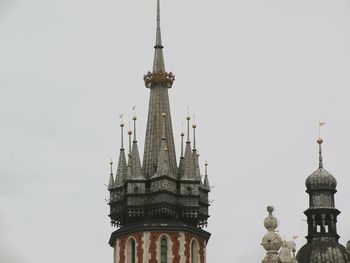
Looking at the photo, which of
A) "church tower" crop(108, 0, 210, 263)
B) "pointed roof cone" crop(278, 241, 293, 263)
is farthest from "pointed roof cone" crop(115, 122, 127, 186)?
"pointed roof cone" crop(278, 241, 293, 263)

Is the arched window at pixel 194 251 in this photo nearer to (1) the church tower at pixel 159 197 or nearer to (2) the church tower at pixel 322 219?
(1) the church tower at pixel 159 197

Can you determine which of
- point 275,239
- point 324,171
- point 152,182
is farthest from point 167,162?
point 275,239

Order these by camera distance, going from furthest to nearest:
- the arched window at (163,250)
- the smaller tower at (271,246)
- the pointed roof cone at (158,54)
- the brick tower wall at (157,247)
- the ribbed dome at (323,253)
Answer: the pointed roof cone at (158,54) → the arched window at (163,250) → the brick tower wall at (157,247) → the ribbed dome at (323,253) → the smaller tower at (271,246)

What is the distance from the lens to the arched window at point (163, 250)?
450ft

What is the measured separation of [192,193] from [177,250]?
17.3 ft

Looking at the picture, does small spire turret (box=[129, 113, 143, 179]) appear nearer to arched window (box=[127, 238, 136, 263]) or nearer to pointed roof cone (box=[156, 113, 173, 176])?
pointed roof cone (box=[156, 113, 173, 176])

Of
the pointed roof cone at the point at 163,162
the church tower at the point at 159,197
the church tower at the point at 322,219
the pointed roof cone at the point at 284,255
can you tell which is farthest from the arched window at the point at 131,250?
the pointed roof cone at the point at 284,255

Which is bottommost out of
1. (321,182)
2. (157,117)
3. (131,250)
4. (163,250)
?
(163,250)

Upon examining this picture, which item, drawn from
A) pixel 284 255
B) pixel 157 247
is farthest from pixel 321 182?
pixel 284 255

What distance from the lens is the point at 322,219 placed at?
140m

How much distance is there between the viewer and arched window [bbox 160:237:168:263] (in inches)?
5404

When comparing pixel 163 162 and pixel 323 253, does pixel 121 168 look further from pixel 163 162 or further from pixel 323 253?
pixel 323 253

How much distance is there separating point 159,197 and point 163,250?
433cm

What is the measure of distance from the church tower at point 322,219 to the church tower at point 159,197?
8178 mm
